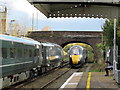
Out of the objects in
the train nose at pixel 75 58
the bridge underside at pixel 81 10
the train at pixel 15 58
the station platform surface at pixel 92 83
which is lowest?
the station platform surface at pixel 92 83

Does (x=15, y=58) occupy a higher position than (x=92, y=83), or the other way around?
(x=15, y=58)

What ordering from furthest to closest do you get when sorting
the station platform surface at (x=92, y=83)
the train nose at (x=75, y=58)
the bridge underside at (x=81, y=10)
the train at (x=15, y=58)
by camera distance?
the train nose at (x=75, y=58) < the station platform surface at (x=92, y=83) < the train at (x=15, y=58) < the bridge underside at (x=81, y=10)

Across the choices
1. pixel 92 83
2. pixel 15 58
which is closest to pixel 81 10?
pixel 15 58

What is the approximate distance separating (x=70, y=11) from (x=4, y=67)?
162 inches

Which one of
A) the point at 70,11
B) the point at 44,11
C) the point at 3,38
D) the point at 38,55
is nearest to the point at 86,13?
the point at 70,11

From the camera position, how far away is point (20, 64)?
17.2m

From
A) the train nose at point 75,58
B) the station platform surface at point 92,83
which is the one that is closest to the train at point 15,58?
the station platform surface at point 92,83

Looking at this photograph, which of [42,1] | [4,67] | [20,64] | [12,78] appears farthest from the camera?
[20,64]

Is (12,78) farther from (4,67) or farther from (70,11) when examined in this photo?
(70,11)

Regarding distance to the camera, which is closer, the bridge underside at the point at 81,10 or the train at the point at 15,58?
the bridge underside at the point at 81,10

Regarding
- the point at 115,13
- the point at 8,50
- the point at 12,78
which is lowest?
the point at 12,78

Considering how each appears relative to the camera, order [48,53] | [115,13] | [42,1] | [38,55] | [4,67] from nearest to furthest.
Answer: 1. [42,1]
2. [115,13]
3. [4,67]
4. [38,55]
5. [48,53]

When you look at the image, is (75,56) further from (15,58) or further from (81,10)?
(81,10)

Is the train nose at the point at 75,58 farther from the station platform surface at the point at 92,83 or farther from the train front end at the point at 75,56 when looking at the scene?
the station platform surface at the point at 92,83
